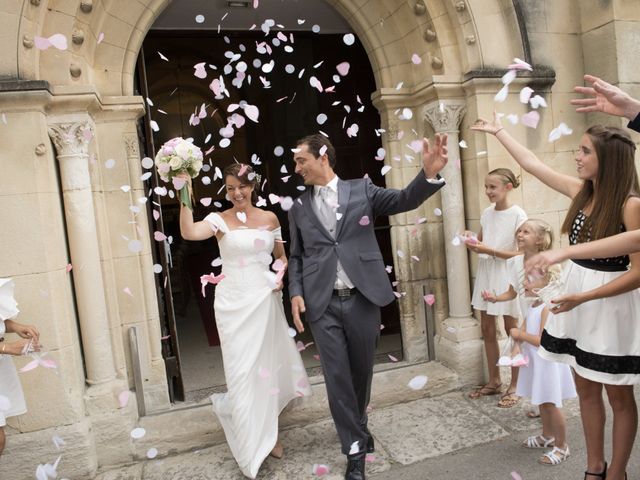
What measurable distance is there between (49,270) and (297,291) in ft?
5.17

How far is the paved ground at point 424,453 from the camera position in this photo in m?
3.12

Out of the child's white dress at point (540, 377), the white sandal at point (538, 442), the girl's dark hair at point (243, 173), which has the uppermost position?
the girl's dark hair at point (243, 173)

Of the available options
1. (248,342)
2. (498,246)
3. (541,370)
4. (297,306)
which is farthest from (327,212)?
(541,370)

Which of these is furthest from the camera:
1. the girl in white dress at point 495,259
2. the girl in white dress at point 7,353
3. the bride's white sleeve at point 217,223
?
the girl in white dress at point 495,259

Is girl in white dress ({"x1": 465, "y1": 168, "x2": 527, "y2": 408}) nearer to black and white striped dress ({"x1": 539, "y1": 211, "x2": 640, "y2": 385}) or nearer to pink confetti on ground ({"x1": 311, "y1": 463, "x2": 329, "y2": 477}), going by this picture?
black and white striped dress ({"x1": 539, "y1": 211, "x2": 640, "y2": 385})

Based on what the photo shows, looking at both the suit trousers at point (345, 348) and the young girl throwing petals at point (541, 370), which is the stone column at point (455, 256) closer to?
the young girl throwing petals at point (541, 370)

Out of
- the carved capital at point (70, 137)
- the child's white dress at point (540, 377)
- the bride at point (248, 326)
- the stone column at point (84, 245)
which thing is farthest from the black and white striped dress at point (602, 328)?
the carved capital at point (70, 137)

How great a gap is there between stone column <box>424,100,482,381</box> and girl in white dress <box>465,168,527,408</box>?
198 millimetres

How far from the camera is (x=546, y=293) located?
2645 mm

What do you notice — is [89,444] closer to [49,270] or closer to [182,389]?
[182,389]

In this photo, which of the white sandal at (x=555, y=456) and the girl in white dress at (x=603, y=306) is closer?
the girl in white dress at (x=603, y=306)

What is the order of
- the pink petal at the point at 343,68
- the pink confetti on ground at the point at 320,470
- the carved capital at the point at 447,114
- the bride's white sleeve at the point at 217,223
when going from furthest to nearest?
1. the pink petal at the point at 343,68
2. the carved capital at the point at 447,114
3. the bride's white sleeve at the point at 217,223
4. the pink confetti on ground at the point at 320,470

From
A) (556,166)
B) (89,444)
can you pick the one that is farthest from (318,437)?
(556,166)

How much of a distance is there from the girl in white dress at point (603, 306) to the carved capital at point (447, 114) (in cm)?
185
